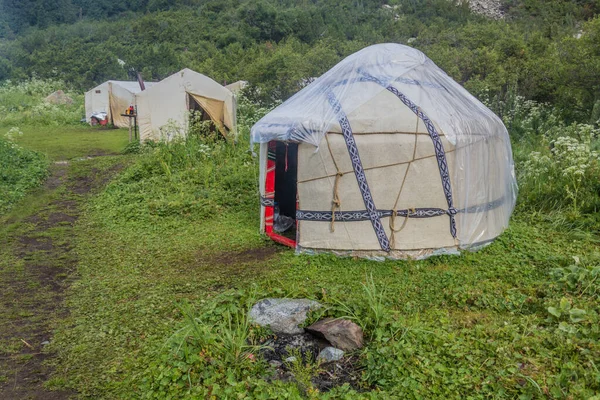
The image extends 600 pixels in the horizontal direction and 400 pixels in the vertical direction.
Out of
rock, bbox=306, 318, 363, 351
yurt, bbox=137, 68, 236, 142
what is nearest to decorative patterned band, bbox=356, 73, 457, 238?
rock, bbox=306, 318, 363, 351

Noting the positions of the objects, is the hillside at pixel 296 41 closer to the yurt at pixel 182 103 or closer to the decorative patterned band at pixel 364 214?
the yurt at pixel 182 103

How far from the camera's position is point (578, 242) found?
249 inches

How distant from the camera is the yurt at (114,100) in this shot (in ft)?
67.2

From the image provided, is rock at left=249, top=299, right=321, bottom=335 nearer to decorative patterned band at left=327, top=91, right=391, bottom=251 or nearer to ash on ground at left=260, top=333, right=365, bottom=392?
ash on ground at left=260, top=333, right=365, bottom=392

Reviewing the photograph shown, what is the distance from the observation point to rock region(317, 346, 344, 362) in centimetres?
389

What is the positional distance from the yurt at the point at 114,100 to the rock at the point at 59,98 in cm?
598

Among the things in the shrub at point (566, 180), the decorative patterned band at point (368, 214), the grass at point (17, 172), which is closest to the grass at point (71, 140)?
the grass at point (17, 172)

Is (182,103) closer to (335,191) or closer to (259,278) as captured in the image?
(335,191)

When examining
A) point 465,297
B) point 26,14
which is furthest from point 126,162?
point 26,14

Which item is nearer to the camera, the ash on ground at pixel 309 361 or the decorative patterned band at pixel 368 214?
the ash on ground at pixel 309 361

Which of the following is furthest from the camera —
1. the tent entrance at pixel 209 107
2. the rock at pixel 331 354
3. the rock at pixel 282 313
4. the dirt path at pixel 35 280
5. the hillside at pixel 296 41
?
the tent entrance at pixel 209 107

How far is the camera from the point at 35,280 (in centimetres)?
589

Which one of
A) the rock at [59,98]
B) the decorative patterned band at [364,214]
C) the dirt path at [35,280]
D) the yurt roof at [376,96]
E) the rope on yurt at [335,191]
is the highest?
the rock at [59,98]

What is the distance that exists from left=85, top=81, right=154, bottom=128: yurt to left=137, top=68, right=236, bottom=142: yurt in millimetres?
5893
